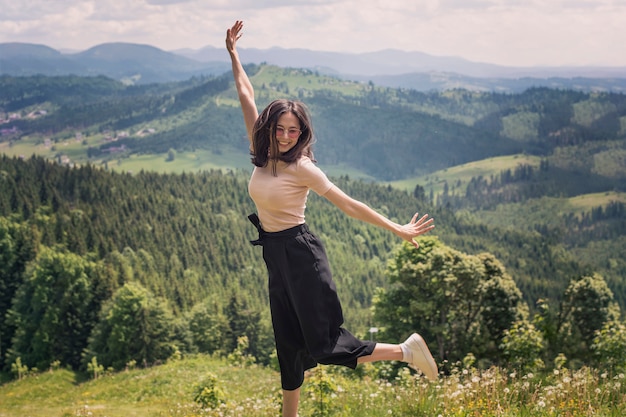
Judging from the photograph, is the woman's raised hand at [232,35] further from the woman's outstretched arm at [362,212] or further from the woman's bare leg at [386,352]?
the woman's bare leg at [386,352]

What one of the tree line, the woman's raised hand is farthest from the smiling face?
the tree line

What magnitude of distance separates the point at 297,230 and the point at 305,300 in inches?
26.5

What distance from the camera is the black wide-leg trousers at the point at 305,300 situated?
6.05 m

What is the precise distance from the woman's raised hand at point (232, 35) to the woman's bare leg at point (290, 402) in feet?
12.6

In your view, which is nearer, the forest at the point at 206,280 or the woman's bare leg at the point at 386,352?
the woman's bare leg at the point at 386,352

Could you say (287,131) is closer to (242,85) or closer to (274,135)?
(274,135)

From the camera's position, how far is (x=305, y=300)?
6.04 m

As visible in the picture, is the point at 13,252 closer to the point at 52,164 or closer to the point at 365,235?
the point at 52,164

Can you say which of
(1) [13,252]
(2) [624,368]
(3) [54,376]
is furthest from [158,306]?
(2) [624,368]

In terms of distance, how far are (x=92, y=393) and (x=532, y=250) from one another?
164 metres

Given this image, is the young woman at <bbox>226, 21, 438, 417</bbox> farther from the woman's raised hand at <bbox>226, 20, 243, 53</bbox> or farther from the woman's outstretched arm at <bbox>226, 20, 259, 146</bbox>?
the woman's raised hand at <bbox>226, 20, 243, 53</bbox>

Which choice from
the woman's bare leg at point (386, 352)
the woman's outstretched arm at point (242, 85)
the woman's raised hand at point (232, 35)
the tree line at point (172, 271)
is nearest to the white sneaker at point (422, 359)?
the woman's bare leg at point (386, 352)

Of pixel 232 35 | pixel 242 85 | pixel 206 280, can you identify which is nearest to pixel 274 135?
pixel 242 85

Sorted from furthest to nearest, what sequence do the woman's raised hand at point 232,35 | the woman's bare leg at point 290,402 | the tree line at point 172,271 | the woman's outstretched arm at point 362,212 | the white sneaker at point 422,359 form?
the tree line at point 172,271 → the woman's raised hand at point 232,35 → the woman's bare leg at point 290,402 → the white sneaker at point 422,359 → the woman's outstretched arm at point 362,212
